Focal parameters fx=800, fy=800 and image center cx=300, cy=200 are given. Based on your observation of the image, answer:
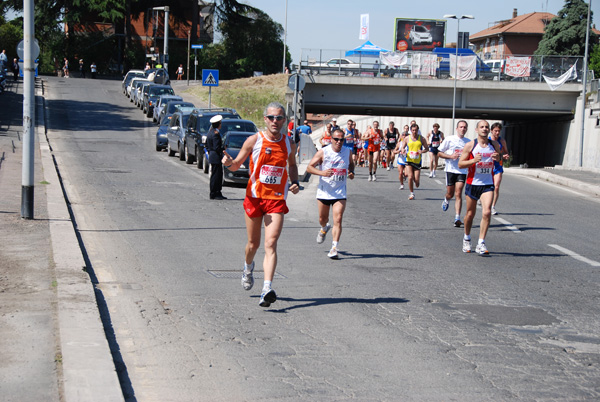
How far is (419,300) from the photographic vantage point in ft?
26.4

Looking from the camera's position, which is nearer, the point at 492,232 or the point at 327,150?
the point at 327,150

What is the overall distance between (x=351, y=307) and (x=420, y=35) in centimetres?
6974

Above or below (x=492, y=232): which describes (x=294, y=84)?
above

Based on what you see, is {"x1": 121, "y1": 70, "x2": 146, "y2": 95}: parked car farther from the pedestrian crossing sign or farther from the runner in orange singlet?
the runner in orange singlet

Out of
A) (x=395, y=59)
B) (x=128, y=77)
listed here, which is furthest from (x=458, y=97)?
(x=128, y=77)

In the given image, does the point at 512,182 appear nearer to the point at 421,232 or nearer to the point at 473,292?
the point at 421,232

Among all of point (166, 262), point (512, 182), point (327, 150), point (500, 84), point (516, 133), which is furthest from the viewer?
point (516, 133)

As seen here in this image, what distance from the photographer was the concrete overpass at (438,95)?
1827 inches

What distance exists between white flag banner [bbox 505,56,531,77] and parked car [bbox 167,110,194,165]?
2380 cm

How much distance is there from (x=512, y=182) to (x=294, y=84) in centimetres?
780

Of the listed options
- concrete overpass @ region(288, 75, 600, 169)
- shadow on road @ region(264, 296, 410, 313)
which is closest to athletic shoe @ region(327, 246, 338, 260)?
shadow on road @ region(264, 296, 410, 313)

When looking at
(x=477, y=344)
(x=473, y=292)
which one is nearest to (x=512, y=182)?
(x=473, y=292)

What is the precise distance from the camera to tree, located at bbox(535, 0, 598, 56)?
236ft

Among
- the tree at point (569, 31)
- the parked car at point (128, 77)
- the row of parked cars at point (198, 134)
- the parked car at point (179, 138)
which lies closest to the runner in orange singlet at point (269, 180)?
the row of parked cars at point (198, 134)
